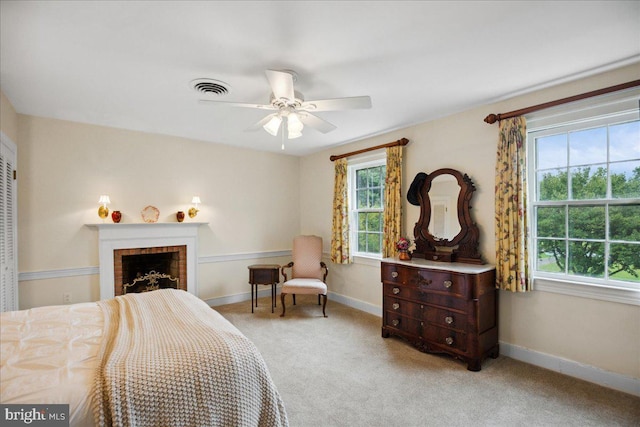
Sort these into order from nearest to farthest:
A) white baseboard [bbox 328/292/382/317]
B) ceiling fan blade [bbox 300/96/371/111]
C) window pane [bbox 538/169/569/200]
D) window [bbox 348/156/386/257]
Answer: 1. ceiling fan blade [bbox 300/96/371/111]
2. window pane [bbox 538/169/569/200]
3. white baseboard [bbox 328/292/382/317]
4. window [bbox 348/156/386/257]

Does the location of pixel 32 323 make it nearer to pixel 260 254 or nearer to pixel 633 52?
pixel 260 254

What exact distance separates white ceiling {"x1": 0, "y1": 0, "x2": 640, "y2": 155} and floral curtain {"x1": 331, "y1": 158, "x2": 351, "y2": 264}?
5.41ft

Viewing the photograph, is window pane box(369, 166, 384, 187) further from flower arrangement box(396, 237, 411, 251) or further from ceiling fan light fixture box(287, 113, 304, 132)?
ceiling fan light fixture box(287, 113, 304, 132)

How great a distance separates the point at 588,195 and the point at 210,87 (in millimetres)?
3460

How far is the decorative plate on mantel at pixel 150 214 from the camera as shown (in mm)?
4215

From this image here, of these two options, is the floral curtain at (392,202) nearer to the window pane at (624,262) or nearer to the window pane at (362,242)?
the window pane at (362,242)

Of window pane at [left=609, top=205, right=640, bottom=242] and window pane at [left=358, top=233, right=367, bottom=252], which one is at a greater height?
window pane at [left=609, top=205, right=640, bottom=242]

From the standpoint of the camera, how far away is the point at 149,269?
14.5 ft

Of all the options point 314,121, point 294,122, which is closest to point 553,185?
point 314,121

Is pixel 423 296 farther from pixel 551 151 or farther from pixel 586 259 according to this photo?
pixel 551 151

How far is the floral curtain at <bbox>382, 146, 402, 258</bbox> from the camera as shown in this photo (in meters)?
3.93

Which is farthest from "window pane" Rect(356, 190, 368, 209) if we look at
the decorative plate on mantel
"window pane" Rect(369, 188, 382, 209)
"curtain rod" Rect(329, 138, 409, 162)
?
the decorative plate on mantel

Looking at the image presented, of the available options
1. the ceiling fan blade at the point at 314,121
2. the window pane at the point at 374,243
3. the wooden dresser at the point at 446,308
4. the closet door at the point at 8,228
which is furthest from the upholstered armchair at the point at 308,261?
the closet door at the point at 8,228

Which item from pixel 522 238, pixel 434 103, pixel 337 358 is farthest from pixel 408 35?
pixel 337 358
